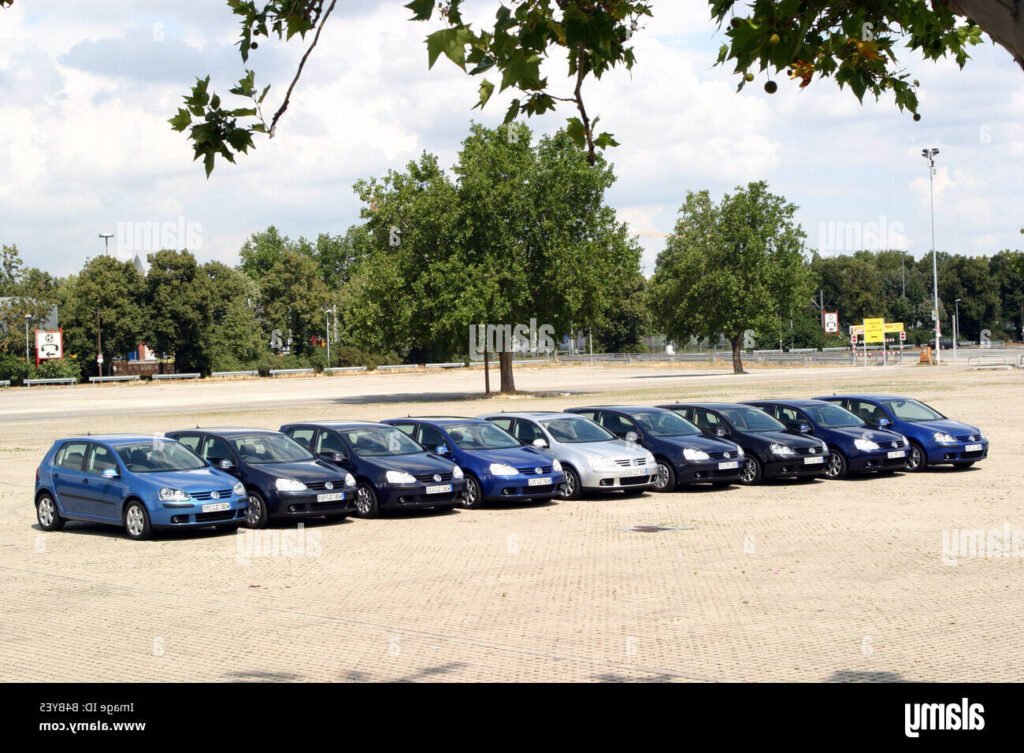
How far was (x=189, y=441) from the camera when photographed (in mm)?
19719

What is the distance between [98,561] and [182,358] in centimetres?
9527

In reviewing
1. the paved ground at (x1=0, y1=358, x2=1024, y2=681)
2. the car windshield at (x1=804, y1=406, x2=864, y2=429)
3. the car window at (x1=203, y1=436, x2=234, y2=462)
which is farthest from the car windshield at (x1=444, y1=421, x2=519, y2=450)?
the car windshield at (x1=804, y1=406, x2=864, y2=429)

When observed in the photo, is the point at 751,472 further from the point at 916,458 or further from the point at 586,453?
the point at 916,458

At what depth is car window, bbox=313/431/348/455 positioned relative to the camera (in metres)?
20.2

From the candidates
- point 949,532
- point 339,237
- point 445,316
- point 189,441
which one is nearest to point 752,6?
point 949,532

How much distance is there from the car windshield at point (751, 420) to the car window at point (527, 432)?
4172mm

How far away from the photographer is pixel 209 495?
56.6 feet

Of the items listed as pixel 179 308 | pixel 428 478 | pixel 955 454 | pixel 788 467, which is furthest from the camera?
pixel 179 308

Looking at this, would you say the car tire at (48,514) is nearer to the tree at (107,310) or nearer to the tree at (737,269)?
the tree at (737,269)

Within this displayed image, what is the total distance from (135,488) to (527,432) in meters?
7.78

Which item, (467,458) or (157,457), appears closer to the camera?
(157,457)

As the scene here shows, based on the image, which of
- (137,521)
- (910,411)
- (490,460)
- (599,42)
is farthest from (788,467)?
(599,42)

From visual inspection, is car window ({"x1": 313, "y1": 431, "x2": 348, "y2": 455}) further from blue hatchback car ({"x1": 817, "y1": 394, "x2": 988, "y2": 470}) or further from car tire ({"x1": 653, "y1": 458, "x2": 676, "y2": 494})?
blue hatchback car ({"x1": 817, "y1": 394, "x2": 988, "y2": 470})

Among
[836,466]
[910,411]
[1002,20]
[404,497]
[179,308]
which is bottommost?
[836,466]
